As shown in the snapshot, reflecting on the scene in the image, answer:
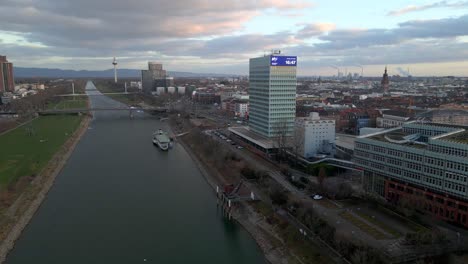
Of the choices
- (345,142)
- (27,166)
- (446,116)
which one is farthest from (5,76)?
(446,116)

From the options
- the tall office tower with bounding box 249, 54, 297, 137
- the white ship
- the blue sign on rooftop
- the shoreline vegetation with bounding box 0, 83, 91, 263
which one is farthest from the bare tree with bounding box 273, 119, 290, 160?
the shoreline vegetation with bounding box 0, 83, 91, 263

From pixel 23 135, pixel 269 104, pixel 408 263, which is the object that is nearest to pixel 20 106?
pixel 23 135

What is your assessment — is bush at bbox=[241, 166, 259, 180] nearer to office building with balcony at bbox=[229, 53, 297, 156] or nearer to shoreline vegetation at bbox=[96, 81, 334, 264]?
shoreline vegetation at bbox=[96, 81, 334, 264]

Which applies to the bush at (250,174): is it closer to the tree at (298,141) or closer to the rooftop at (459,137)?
the tree at (298,141)

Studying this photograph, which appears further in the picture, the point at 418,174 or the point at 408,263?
the point at 418,174

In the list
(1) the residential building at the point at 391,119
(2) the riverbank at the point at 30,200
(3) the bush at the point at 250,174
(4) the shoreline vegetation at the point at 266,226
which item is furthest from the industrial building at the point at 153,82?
(3) the bush at the point at 250,174

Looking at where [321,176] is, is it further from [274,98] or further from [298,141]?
[274,98]

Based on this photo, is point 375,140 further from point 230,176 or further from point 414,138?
point 230,176
